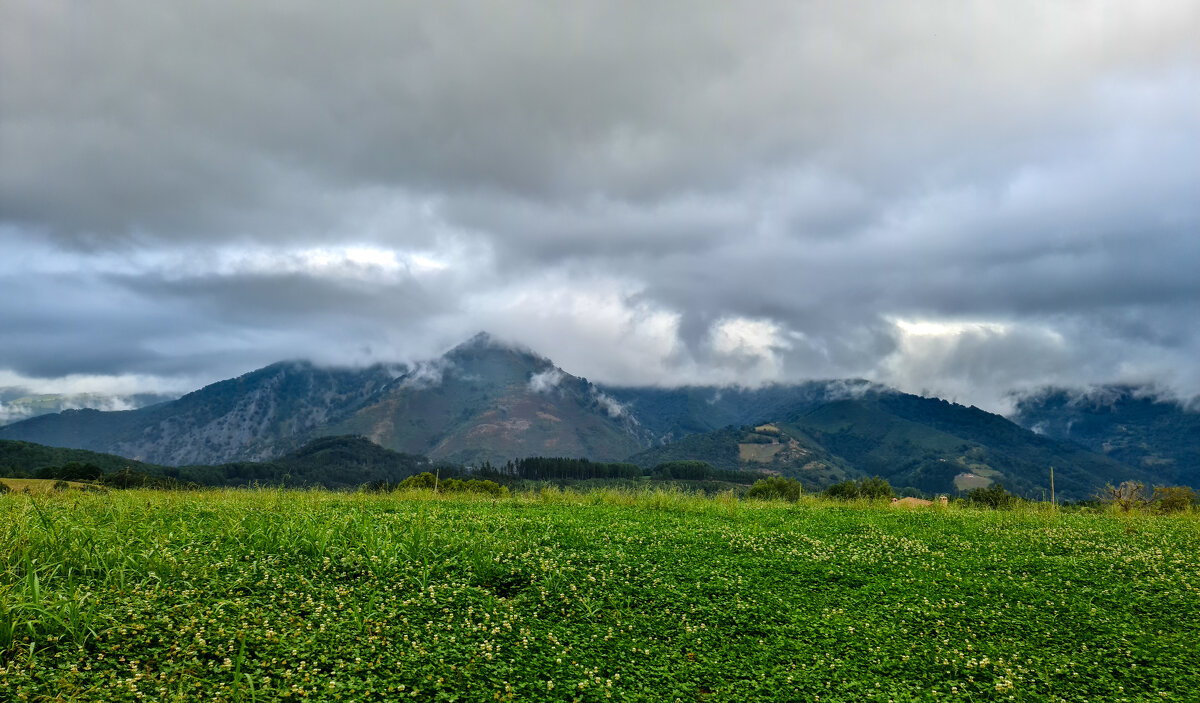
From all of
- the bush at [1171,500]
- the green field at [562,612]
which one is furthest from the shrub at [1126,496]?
the green field at [562,612]

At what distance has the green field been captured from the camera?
794 centimetres

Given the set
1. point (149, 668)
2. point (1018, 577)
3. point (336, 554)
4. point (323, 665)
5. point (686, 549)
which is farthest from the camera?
point (686, 549)

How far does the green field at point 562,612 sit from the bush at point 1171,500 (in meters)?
12.4

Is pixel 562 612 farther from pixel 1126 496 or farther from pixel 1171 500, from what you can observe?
pixel 1171 500

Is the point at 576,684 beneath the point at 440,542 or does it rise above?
beneath

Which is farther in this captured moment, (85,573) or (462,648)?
(85,573)

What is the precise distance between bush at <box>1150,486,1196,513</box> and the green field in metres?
12.4

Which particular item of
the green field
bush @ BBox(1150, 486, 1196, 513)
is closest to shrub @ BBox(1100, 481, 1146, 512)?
bush @ BBox(1150, 486, 1196, 513)

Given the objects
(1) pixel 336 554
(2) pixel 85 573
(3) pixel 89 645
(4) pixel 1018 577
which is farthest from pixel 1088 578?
(2) pixel 85 573

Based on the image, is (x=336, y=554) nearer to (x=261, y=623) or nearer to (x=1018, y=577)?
(x=261, y=623)

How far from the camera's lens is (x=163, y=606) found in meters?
8.87

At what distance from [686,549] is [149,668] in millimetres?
10086

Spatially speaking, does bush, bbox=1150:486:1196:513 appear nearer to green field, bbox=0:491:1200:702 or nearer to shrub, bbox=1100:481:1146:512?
shrub, bbox=1100:481:1146:512

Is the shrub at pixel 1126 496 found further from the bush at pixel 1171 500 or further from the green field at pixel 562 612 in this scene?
the green field at pixel 562 612
